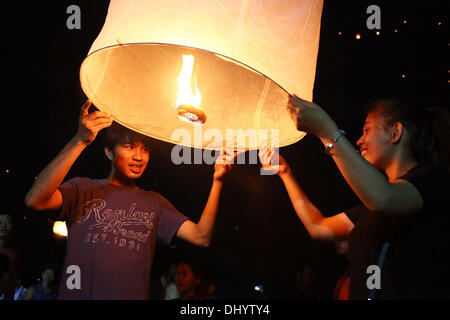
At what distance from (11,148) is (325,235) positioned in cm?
481

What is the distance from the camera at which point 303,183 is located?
550cm

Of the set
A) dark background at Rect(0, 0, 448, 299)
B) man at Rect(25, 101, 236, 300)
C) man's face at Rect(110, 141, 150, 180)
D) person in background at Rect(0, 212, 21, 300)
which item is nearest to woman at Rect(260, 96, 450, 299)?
man at Rect(25, 101, 236, 300)

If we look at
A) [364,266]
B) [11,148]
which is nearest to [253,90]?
[364,266]

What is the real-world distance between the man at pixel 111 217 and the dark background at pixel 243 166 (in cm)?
168

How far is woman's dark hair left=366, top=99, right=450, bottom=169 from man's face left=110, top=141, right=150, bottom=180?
1.22m

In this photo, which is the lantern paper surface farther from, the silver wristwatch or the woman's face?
the woman's face

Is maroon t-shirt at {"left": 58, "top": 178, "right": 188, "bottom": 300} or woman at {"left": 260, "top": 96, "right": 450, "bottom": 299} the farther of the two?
maroon t-shirt at {"left": 58, "top": 178, "right": 188, "bottom": 300}

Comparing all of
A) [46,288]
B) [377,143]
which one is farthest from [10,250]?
[377,143]

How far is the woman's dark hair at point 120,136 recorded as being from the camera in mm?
2098

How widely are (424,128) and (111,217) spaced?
4.73 feet

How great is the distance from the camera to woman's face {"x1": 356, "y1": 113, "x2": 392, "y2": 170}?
156 centimetres

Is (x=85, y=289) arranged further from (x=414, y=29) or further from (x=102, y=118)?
(x=414, y=29)

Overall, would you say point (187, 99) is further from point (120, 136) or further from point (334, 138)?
point (120, 136)

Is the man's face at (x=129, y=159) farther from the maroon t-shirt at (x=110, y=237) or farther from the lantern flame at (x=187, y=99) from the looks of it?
the lantern flame at (x=187, y=99)
